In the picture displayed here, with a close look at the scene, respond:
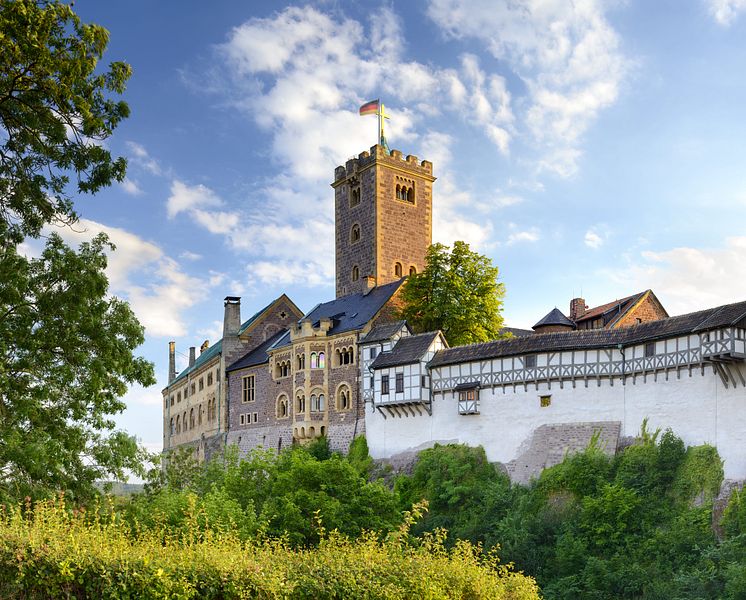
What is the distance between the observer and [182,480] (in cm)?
4156

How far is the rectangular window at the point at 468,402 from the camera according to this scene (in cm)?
3681

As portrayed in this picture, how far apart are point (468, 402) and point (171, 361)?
4516cm

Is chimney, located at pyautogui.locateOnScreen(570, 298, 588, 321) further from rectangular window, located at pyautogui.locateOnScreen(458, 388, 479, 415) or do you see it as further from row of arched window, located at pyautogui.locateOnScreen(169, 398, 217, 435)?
row of arched window, located at pyautogui.locateOnScreen(169, 398, 217, 435)

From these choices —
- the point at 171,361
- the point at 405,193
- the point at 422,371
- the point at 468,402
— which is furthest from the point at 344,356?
the point at 171,361

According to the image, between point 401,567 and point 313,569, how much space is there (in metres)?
1.43

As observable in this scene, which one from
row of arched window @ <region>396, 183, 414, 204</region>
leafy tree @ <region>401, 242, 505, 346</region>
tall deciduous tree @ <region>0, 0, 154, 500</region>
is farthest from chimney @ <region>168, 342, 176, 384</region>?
tall deciduous tree @ <region>0, 0, 154, 500</region>

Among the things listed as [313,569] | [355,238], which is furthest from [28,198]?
[355,238]

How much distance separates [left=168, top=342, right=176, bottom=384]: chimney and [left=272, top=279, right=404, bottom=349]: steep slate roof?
27.0 metres

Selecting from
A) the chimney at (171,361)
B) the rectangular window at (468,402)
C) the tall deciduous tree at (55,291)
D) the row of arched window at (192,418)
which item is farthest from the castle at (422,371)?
the tall deciduous tree at (55,291)

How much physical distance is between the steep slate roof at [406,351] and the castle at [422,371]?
0.08 m

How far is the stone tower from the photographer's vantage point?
54.9 metres

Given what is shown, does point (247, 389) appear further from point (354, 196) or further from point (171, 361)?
point (171, 361)

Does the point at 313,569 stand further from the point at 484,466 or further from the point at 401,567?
the point at 484,466

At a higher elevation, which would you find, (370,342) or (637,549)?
(370,342)
